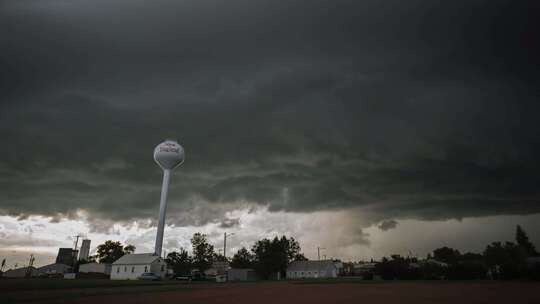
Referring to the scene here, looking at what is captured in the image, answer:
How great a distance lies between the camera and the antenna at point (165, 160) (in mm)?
95062

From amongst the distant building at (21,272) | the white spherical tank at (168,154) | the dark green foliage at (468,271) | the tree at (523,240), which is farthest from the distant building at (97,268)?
the tree at (523,240)

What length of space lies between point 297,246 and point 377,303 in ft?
357

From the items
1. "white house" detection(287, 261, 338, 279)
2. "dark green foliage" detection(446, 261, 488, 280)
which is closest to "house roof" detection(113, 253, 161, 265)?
"white house" detection(287, 261, 338, 279)

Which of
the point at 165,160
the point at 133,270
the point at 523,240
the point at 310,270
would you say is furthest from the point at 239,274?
the point at 523,240

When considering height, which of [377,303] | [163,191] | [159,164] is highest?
[159,164]

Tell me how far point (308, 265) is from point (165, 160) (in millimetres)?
58958

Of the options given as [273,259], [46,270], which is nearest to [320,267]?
[273,259]

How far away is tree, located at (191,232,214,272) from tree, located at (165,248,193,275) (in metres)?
2.50

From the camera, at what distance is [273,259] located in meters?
99.5

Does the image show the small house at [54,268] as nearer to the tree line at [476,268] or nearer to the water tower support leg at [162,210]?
the water tower support leg at [162,210]

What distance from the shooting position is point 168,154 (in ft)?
312

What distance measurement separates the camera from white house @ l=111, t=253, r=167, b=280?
265ft

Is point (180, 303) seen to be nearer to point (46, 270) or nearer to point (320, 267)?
point (320, 267)

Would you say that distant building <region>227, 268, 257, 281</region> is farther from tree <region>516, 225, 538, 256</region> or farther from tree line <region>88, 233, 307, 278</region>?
tree <region>516, 225, 538, 256</region>
